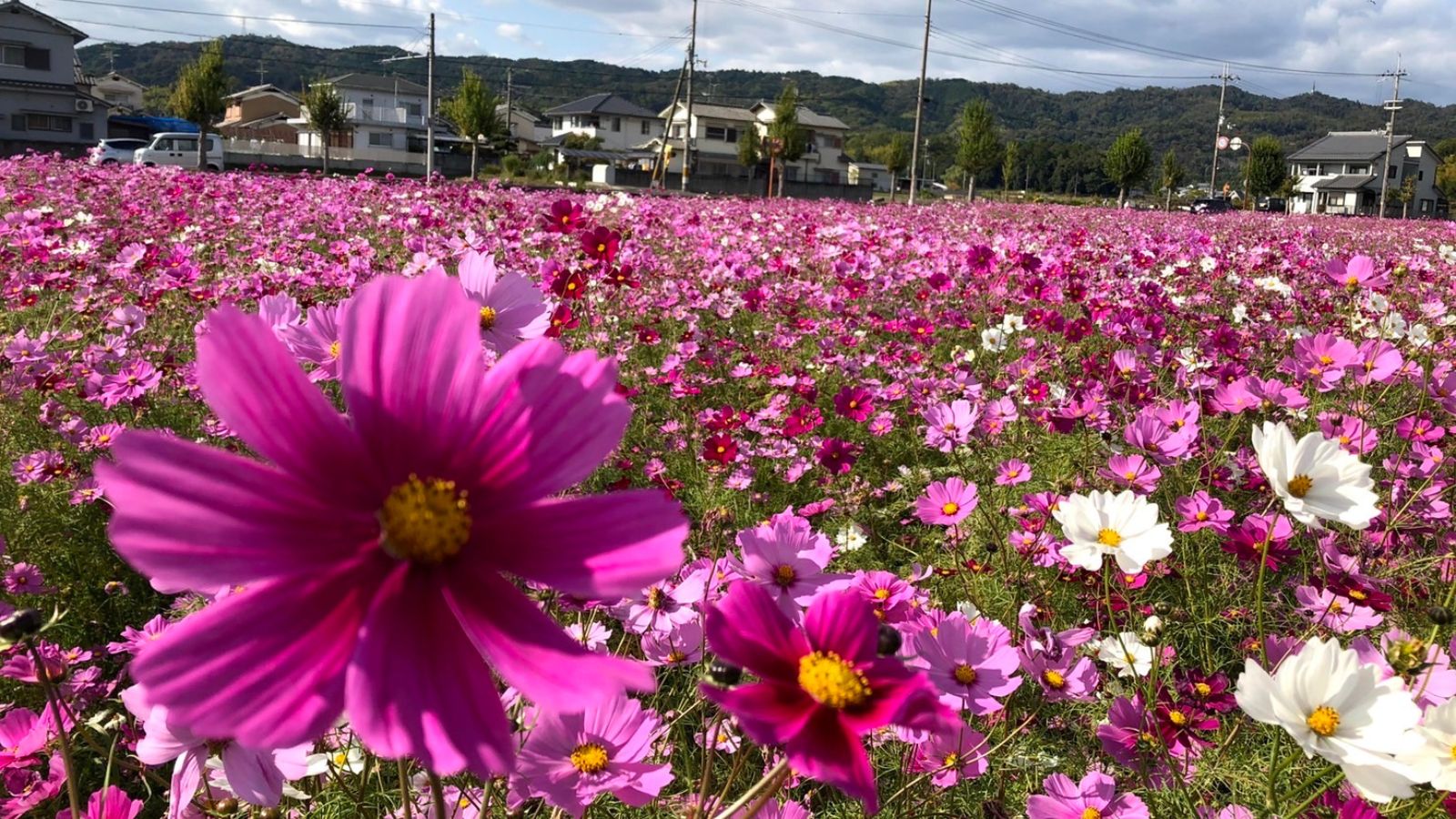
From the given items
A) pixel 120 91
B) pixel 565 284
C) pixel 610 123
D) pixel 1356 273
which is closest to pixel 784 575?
pixel 565 284

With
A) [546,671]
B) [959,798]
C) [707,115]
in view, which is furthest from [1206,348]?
[707,115]

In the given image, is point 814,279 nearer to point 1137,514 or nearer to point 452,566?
point 1137,514

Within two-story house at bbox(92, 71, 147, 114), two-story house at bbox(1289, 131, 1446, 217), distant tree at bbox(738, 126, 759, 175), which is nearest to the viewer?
distant tree at bbox(738, 126, 759, 175)

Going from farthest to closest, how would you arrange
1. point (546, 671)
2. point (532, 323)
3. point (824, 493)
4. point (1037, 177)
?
point (1037, 177) < point (824, 493) < point (532, 323) < point (546, 671)

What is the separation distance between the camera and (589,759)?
0.71m

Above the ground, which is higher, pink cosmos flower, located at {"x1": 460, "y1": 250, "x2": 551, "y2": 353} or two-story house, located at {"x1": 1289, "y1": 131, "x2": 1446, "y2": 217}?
two-story house, located at {"x1": 1289, "y1": 131, "x2": 1446, "y2": 217}

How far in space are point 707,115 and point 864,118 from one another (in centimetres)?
10170

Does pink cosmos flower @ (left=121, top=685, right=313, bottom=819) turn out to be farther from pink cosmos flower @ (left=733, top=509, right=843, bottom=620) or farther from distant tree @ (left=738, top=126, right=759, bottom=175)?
distant tree @ (left=738, top=126, right=759, bottom=175)

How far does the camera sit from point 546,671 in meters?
0.40

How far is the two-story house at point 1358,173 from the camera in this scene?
6150 centimetres

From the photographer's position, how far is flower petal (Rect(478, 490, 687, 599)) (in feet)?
1.30

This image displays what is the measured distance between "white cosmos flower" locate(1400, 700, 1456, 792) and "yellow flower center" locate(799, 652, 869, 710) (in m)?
0.45

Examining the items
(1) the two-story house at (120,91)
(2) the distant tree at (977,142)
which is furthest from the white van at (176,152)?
(1) the two-story house at (120,91)

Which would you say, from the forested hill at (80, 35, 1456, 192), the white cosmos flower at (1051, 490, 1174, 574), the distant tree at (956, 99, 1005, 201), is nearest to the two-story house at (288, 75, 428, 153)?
the distant tree at (956, 99, 1005, 201)
